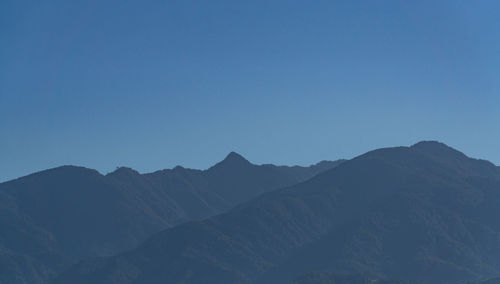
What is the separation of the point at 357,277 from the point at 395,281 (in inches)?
298

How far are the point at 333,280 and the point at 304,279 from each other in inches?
263

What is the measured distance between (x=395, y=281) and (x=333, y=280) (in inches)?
472

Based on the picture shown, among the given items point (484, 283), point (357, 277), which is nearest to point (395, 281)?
point (357, 277)

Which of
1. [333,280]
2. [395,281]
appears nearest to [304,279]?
[333,280]

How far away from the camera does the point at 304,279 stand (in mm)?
189250

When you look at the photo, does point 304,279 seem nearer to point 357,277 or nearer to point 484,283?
point 357,277

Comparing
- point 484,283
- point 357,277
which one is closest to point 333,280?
point 357,277

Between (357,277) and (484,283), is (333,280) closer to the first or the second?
(357,277)

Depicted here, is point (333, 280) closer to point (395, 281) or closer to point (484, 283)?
point (395, 281)

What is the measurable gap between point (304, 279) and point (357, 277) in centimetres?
1092

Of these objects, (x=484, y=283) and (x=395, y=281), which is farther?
(x=484, y=283)

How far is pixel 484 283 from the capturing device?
640 feet

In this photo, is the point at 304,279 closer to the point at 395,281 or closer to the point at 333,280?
the point at 333,280

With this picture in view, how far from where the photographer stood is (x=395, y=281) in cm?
18112
